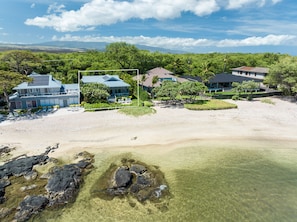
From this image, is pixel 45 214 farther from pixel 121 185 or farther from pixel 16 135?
pixel 16 135

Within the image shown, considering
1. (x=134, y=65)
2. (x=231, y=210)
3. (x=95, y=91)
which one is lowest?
(x=231, y=210)

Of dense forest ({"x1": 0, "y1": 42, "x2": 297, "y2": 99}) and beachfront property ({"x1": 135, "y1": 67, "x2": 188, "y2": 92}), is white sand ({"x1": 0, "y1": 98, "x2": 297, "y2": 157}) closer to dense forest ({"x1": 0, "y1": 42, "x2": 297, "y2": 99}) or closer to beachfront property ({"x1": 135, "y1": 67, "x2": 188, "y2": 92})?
beachfront property ({"x1": 135, "y1": 67, "x2": 188, "y2": 92})

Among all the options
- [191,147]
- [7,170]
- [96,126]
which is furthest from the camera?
[96,126]

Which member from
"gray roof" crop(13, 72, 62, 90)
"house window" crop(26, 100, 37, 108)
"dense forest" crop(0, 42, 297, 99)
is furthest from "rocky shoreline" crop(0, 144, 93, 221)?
"dense forest" crop(0, 42, 297, 99)

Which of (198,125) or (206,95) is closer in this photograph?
(198,125)

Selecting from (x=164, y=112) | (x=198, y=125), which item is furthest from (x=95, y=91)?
(x=198, y=125)

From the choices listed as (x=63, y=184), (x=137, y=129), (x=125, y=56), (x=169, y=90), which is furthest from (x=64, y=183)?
(x=125, y=56)
